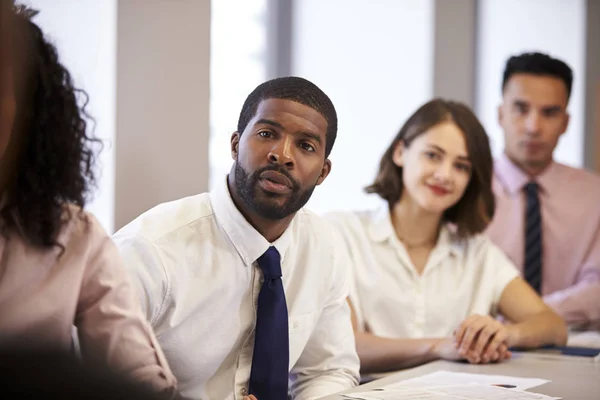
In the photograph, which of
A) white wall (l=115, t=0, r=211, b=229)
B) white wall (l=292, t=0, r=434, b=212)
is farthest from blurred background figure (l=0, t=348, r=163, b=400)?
white wall (l=292, t=0, r=434, b=212)

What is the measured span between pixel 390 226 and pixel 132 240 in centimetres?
125

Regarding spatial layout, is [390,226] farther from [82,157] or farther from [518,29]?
[518,29]

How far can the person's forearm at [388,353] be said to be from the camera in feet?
7.90

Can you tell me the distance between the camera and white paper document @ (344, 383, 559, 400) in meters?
1.66

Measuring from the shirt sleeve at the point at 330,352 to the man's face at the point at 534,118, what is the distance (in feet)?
6.08

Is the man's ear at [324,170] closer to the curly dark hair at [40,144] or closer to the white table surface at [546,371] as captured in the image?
the white table surface at [546,371]

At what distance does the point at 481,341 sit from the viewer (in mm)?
2252

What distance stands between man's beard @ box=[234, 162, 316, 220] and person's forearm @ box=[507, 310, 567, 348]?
108 cm

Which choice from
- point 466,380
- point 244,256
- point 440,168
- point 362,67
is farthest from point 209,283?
point 362,67

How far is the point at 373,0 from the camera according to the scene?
4.29m

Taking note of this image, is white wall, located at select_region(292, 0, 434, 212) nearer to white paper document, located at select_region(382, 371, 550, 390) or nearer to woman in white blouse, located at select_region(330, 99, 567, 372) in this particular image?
Result: woman in white blouse, located at select_region(330, 99, 567, 372)

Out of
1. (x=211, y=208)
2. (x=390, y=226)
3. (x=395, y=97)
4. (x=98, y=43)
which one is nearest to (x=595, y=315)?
(x=390, y=226)

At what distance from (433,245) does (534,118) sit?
1.19m

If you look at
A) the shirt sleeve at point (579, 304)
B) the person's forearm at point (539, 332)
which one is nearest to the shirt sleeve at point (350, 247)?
the person's forearm at point (539, 332)
